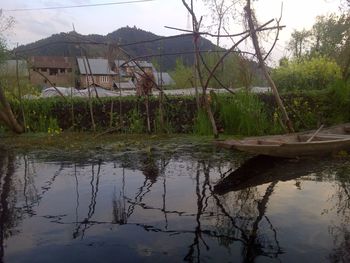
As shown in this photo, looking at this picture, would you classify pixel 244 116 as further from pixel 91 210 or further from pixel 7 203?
pixel 7 203

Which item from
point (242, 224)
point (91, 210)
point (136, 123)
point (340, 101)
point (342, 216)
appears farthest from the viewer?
point (136, 123)

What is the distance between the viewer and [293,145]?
6.22 meters

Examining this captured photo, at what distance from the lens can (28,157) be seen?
789 centimetres

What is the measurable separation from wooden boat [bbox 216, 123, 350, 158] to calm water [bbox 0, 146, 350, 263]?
10.3 inches

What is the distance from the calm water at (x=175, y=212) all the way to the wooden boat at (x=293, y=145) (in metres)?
0.26

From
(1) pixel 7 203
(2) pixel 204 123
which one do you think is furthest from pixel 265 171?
(1) pixel 7 203

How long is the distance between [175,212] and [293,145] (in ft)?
8.61

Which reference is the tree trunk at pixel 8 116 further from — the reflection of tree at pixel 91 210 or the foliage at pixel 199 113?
the reflection of tree at pixel 91 210

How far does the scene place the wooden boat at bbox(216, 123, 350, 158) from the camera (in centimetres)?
585

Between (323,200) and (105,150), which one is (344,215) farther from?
(105,150)

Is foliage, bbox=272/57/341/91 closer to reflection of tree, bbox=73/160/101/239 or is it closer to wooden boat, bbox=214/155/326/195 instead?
wooden boat, bbox=214/155/326/195

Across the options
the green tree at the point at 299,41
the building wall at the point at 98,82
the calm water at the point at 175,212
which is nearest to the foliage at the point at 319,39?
the green tree at the point at 299,41

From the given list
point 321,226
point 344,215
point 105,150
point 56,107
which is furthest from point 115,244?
point 56,107

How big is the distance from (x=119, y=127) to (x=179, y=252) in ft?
24.2
